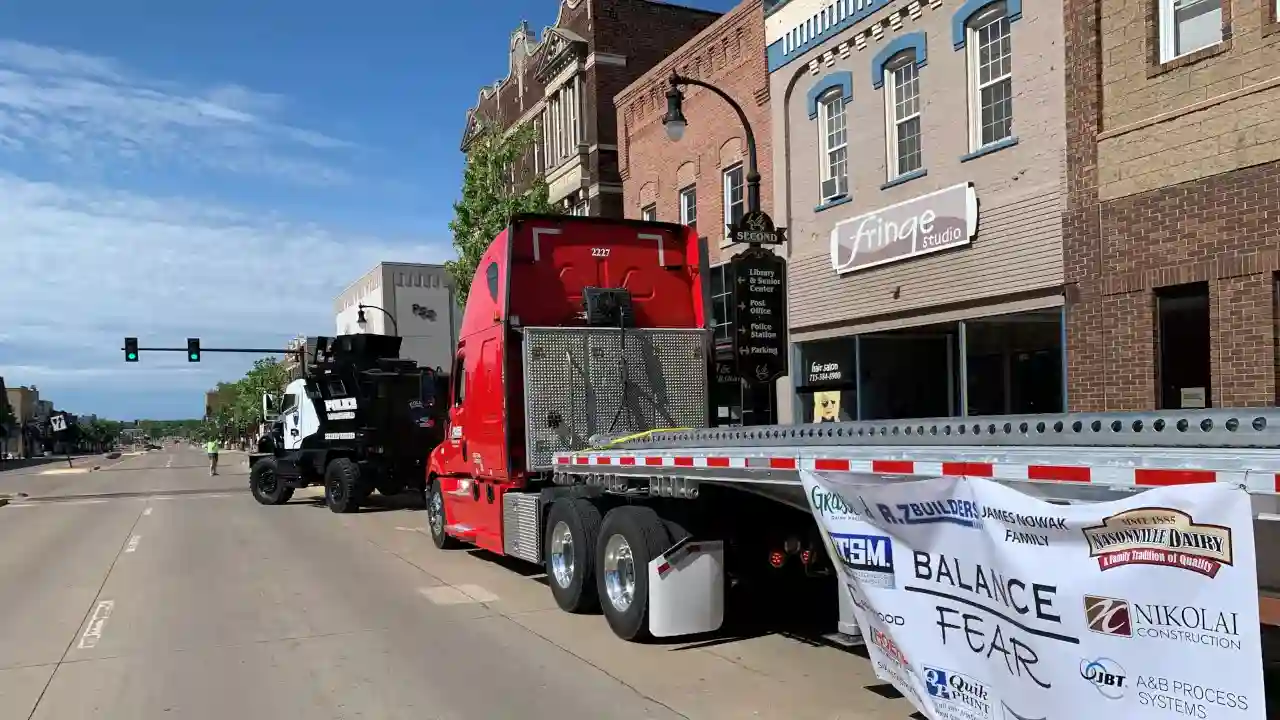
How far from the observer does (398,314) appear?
60.6 meters

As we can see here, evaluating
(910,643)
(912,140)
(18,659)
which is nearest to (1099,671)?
(910,643)

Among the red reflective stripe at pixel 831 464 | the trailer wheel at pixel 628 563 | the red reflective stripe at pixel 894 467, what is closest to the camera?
the red reflective stripe at pixel 894 467

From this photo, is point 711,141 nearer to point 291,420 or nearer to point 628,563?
point 291,420

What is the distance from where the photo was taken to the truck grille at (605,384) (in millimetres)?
9828

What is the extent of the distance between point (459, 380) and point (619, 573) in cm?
469

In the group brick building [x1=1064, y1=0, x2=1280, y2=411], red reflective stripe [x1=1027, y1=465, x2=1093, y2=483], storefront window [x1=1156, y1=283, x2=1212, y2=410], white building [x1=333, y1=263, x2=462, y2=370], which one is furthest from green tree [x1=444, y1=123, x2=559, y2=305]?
white building [x1=333, y1=263, x2=462, y2=370]

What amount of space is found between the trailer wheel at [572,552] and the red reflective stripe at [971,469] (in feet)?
14.4

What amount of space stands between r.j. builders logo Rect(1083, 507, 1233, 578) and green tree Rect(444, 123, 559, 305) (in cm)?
2047

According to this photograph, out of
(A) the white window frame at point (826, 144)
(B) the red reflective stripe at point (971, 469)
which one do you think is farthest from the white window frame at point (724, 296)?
(B) the red reflective stripe at point (971, 469)

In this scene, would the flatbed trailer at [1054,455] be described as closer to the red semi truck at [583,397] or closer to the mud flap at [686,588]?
the mud flap at [686,588]

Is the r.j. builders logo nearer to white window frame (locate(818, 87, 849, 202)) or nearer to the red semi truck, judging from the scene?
the red semi truck

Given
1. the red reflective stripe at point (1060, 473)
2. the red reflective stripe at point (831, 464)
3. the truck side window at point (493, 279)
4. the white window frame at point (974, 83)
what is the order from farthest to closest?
1. the white window frame at point (974, 83)
2. the truck side window at point (493, 279)
3. the red reflective stripe at point (831, 464)
4. the red reflective stripe at point (1060, 473)

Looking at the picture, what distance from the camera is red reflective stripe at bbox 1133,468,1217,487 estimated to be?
3285 millimetres

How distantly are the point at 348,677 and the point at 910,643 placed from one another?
4.00m
